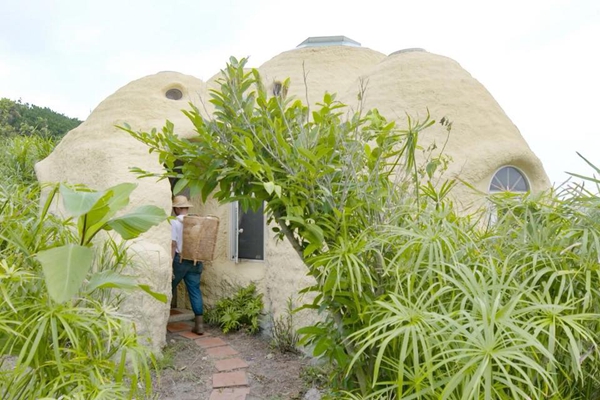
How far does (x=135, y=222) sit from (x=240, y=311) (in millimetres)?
4945

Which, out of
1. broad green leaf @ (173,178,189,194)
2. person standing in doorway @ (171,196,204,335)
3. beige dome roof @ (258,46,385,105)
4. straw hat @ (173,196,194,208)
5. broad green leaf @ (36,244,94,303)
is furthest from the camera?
beige dome roof @ (258,46,385,105)

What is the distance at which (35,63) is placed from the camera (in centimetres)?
778

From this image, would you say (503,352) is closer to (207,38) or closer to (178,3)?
(207,38)

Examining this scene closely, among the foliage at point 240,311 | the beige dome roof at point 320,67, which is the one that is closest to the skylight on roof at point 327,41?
the beige dome roof at point 320,67

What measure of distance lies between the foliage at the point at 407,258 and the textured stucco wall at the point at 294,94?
2.54 meters

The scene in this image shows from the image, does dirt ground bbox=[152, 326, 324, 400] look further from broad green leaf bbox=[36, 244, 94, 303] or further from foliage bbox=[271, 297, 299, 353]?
broad green leaf bbox=[36, 244, 94, 303]

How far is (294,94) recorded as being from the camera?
536cm

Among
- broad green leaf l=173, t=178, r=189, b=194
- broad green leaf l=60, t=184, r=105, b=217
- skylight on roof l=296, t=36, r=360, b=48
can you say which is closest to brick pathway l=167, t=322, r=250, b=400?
broad green leaf l=173, t=178, r=189, b=194

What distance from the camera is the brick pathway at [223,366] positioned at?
15.0ft

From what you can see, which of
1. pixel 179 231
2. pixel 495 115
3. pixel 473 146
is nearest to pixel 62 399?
pixel 179 231

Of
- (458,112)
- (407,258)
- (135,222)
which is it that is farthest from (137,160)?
(407,258)

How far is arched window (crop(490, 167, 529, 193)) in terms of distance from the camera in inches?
222

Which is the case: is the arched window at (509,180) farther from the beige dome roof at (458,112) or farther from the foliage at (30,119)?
the foliage at (30,119)

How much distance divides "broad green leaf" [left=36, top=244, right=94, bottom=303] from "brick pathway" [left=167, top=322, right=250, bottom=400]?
134 inches
